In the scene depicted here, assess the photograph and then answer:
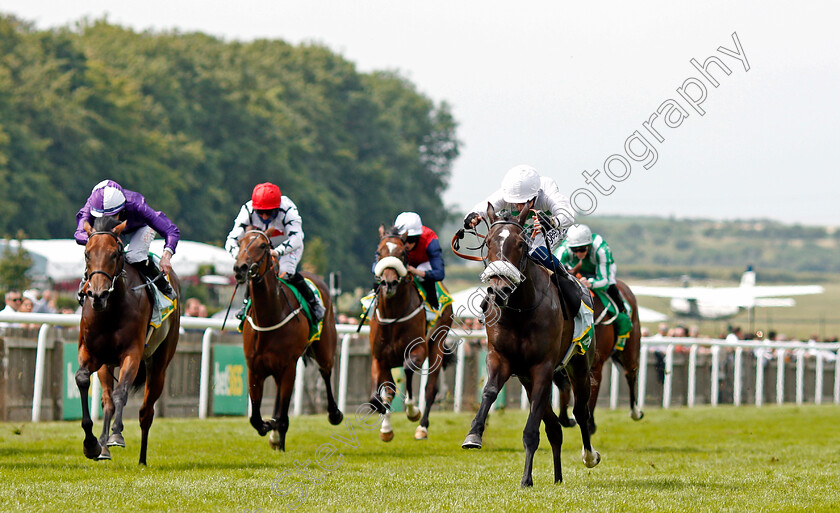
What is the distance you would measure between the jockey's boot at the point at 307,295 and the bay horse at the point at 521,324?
2.94 meters

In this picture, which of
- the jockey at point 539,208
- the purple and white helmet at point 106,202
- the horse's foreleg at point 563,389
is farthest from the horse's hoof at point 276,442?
the jockey at point 539,208

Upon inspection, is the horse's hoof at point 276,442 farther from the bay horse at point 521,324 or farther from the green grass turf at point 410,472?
the bay horse at point 521,324

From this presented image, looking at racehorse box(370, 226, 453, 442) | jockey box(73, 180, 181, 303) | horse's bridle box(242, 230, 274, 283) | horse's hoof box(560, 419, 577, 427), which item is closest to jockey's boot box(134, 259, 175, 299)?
jockey box(73, 180, 181, 303)

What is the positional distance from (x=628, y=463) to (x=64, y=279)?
54.6ft

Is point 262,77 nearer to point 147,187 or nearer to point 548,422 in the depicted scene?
point 147,187

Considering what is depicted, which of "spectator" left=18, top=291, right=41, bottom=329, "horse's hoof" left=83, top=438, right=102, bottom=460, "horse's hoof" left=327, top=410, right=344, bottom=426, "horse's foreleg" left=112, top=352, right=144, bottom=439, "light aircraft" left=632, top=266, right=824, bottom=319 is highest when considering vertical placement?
"light aircraft" left=632, top=266, right=824, bottom=319

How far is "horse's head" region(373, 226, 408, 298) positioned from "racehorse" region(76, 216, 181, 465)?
2.41 metres

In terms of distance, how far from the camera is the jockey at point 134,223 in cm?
888

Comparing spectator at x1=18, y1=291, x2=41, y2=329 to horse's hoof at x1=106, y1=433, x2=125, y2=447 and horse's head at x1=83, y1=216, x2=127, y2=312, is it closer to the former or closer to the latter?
horse's head at x1=83, y1=216, x2=127, y2=312

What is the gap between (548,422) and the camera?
27.9ft

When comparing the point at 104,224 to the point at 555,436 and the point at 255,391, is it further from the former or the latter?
the point at 555,436

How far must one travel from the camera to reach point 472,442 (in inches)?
296

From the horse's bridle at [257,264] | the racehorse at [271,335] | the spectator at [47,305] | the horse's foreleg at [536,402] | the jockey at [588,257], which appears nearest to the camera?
the horse's foreleg at [536,402]

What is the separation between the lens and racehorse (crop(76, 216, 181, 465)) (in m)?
8.42
